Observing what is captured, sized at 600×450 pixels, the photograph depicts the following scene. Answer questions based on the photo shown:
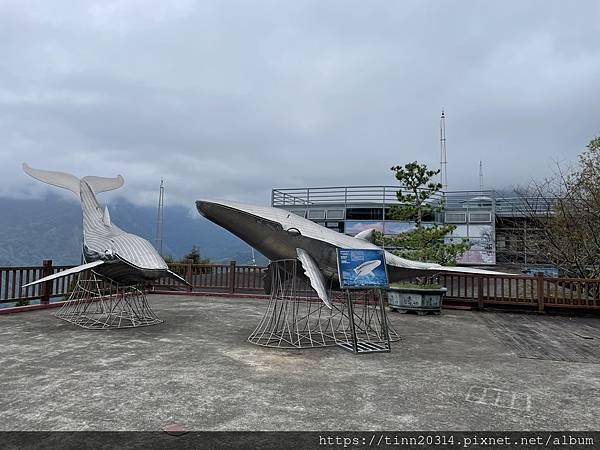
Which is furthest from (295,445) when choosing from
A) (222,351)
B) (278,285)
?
(278,285)

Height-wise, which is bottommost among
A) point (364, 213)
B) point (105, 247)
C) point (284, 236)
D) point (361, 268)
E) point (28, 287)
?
point (28, 287)

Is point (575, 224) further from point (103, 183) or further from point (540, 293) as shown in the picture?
point (103, 183)

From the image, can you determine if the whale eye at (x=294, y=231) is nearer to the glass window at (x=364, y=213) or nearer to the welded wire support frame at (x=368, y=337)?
the welded wire support frame at (x=368, y=337)

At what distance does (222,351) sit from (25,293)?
6.91 meters

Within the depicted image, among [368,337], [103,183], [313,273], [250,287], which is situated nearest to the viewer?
[313,273]

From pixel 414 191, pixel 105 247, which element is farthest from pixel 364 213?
pixel 105 247

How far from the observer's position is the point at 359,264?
21.5 ft

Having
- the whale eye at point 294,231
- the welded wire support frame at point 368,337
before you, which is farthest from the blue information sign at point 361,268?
the whale eye at point 294,231

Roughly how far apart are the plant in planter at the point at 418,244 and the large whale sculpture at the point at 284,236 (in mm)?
3545

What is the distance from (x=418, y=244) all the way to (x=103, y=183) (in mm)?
8374

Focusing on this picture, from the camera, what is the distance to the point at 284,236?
6.57 m

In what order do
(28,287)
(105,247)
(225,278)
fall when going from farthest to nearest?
(225,278) < (28,287) < (105,247)

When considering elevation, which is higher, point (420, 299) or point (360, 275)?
point (360, 275)

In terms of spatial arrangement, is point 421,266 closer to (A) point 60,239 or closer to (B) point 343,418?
(B) point 343,418
